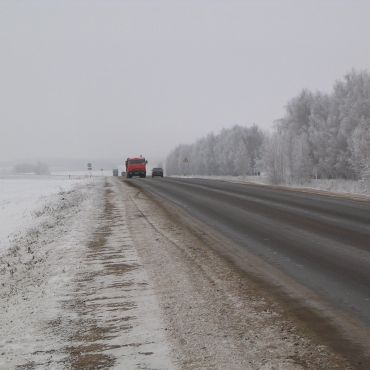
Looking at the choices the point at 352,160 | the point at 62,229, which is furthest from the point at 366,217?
the point at 352,160

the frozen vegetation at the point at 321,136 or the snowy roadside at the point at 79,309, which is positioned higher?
the frozen vegetation at the point at 321,136

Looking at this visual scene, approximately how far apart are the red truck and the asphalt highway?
107 ft

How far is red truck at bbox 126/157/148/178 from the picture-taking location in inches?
1918

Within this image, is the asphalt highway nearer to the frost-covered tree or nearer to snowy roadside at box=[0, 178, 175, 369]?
snowy roadside at box=[0, 178, 175, 369]

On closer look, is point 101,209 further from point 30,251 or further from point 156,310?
point 156,310

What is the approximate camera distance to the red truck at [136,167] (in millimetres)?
48719

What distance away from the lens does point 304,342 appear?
3.76m

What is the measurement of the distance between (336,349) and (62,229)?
28.4 feet

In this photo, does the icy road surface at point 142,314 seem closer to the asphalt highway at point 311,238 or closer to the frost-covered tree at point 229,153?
the asphalt highway at point 311,238

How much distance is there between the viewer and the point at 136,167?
48781 mm

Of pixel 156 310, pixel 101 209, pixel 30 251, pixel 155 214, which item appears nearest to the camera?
pixel 156 310

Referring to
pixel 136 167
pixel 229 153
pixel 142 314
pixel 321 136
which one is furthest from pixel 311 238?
pixel 229 153

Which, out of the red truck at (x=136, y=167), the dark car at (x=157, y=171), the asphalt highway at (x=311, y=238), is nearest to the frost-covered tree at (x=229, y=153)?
the dark car at (x=157, y=171)

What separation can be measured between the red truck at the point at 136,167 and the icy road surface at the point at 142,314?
4024 centimetres
